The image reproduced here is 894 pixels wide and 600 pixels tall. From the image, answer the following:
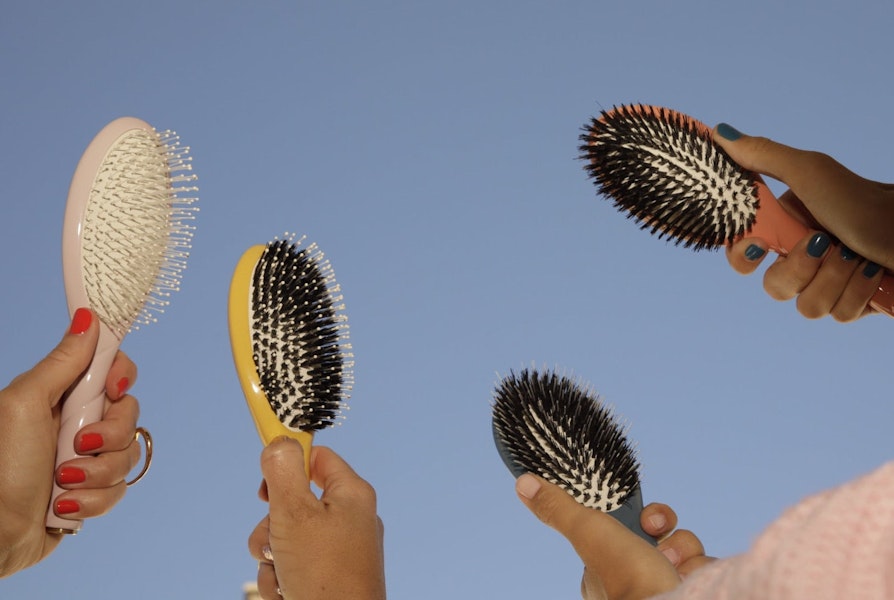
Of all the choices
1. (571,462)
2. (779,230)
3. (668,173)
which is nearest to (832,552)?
(571,462)

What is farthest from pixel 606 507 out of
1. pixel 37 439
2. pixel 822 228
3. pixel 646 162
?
pixel 37 439

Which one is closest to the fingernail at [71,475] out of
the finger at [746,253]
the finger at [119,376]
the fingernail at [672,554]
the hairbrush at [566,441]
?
the finger at [119,376]

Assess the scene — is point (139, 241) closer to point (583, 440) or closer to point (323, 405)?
point (323, 405)

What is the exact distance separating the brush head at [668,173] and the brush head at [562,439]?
13.0 inches

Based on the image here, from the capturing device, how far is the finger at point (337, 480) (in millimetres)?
1085

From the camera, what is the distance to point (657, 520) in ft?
3.88

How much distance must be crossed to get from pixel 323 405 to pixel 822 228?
2.96ft

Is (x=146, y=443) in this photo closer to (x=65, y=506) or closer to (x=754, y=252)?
(x=65, y=506)

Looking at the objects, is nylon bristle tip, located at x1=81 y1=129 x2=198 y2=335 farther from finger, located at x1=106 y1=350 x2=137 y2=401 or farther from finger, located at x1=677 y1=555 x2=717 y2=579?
finger, located at x1=677 y1=555 x2=717 y2=579

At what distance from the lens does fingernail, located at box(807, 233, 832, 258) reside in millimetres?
1487

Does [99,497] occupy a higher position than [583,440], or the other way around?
[99,497]

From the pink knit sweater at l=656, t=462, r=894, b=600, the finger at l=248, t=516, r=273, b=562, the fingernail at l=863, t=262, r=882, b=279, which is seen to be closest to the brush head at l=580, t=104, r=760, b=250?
the fingernail at l=863, t=262, r=882, b=279

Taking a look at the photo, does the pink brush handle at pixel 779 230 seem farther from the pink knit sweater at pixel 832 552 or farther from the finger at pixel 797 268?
the pink knit sweater at pixel 832 552

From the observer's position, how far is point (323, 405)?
117 cm
